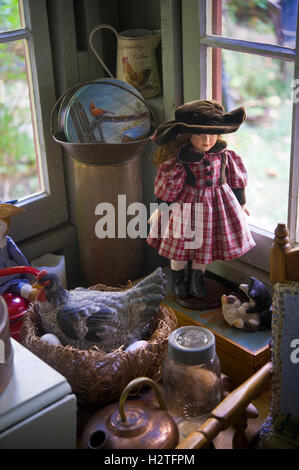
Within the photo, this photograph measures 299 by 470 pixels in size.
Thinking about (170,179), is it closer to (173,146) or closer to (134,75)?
(173,146)

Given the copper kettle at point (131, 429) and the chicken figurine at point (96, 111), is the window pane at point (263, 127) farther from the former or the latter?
the copper kettle at point (131, 429)

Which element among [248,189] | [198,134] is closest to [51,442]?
[198,134]

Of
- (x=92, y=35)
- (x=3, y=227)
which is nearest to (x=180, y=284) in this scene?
(x=3, y=227)

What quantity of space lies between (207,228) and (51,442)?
24.5 inches

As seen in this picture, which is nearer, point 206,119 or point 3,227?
point 206,119

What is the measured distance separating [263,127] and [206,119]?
0.22m

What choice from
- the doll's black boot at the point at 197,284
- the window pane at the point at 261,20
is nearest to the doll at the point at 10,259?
→ the doll's black boot at the point at 197,284

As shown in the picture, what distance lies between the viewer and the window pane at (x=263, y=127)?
146cm

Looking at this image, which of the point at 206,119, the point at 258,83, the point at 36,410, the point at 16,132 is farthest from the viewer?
the point at 16,132

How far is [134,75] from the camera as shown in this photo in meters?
1.71

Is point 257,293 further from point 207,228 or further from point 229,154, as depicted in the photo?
point 229,154

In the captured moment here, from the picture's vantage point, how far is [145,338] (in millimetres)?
1438

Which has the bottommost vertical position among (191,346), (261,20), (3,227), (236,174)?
(191,346)

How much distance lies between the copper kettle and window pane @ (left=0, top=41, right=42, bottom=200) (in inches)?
33.8
